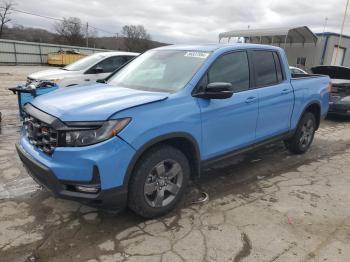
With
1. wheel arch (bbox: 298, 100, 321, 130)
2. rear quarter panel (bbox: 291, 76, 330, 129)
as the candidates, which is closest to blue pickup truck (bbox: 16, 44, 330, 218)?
rear quarter panel (bbox: 291, 76, 330, 129)

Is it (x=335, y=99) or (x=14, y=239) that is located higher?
(x=335, y=99)

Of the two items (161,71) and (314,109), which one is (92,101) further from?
(314,109)

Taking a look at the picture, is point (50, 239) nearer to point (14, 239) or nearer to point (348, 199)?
point (14, 239)

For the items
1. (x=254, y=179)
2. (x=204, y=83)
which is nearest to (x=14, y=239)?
(x=204, y=83)

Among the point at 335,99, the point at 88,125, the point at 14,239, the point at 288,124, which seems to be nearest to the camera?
the point at 88,125

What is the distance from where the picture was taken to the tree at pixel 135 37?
56531mm

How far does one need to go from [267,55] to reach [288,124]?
1.17 metres

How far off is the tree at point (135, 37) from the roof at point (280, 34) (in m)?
31.0

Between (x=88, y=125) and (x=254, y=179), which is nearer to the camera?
(x=88, y=125)

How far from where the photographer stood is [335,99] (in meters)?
9.30

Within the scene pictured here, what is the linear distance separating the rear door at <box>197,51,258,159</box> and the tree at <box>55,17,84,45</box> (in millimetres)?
54312

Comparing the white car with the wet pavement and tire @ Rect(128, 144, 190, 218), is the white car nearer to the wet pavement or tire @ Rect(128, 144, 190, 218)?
the wet pavement

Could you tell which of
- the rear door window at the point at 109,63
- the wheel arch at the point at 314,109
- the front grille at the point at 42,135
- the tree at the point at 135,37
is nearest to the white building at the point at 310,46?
the rear door window at the point at 109,63

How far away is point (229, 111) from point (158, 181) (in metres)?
1.24
